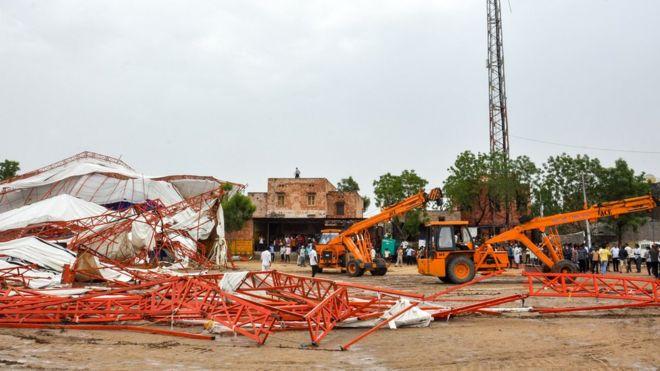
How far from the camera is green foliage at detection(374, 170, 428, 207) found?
152 ft

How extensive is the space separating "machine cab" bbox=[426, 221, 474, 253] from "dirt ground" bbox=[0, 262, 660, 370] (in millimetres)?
9914

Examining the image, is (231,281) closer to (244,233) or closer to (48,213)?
(48,213)

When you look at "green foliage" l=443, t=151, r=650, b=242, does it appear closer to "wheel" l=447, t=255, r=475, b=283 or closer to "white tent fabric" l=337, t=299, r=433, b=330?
"wheel" l=447, t=255, r=475, b=283

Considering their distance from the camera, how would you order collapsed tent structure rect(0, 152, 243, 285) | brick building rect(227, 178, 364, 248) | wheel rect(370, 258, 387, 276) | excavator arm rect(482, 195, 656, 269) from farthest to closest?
1. brick building rect(227, 178, 364, 248)
2. wheel rect(370, 258, 387, 276)
3. collapsed tent structure rect(0, 152, 243, 285)
4. excavator arm rect(482, 195, 656, 269)

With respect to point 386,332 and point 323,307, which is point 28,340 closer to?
point 323,307

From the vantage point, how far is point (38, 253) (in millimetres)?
19125

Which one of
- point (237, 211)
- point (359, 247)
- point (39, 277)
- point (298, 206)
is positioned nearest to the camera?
point (39, 277)

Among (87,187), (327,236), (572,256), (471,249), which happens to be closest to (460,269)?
(471,249)

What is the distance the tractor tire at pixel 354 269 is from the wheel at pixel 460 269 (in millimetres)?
5394

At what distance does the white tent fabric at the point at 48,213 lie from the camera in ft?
82.1

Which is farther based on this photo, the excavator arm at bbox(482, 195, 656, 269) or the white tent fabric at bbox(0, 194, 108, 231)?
the white tent fabric at bbox(0, 194, 108, 231)

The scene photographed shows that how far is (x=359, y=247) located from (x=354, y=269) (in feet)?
3.50

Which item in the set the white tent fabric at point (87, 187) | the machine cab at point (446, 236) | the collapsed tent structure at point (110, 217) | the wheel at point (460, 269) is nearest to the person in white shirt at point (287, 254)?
the collapsed tent structure at point (110, 217)

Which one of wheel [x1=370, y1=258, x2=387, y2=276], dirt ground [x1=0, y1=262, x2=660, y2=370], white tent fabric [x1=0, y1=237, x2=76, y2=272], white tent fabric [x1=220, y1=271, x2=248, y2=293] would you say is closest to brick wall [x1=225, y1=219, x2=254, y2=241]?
wheel [x1=370, y1=258, x2=387, y2=276]
